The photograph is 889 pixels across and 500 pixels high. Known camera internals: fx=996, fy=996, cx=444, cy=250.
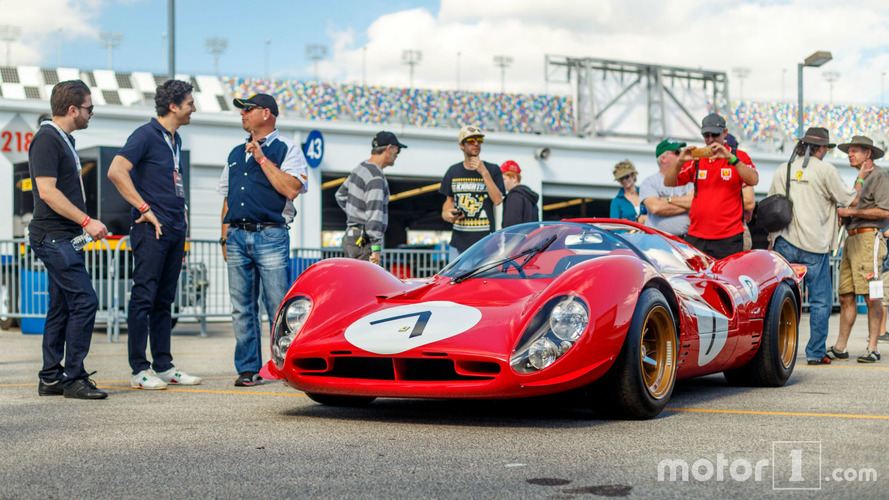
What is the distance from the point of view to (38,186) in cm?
557

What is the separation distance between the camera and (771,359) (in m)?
5.88

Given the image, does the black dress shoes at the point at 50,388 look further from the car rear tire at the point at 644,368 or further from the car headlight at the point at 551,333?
the car rear tire at the point at 644,368

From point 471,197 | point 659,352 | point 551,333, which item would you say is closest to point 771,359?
point 659,352

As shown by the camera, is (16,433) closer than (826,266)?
Yes

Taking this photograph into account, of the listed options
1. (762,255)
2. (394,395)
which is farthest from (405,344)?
(762,255)

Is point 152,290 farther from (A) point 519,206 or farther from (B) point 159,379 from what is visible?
(A) point 519,206

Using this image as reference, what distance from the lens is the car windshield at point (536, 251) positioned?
506cm

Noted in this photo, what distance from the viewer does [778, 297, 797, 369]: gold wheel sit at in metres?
6.19

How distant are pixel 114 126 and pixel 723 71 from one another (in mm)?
16193

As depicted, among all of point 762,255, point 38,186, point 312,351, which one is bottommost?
point 312,351

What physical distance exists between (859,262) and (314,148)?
11.4 meters

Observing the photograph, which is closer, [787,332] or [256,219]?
[256,219]

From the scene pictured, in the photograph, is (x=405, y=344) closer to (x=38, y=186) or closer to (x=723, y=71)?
Result: (x=38, y=186)

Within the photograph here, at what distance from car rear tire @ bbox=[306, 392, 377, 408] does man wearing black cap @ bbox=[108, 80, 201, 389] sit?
4.58 ft
